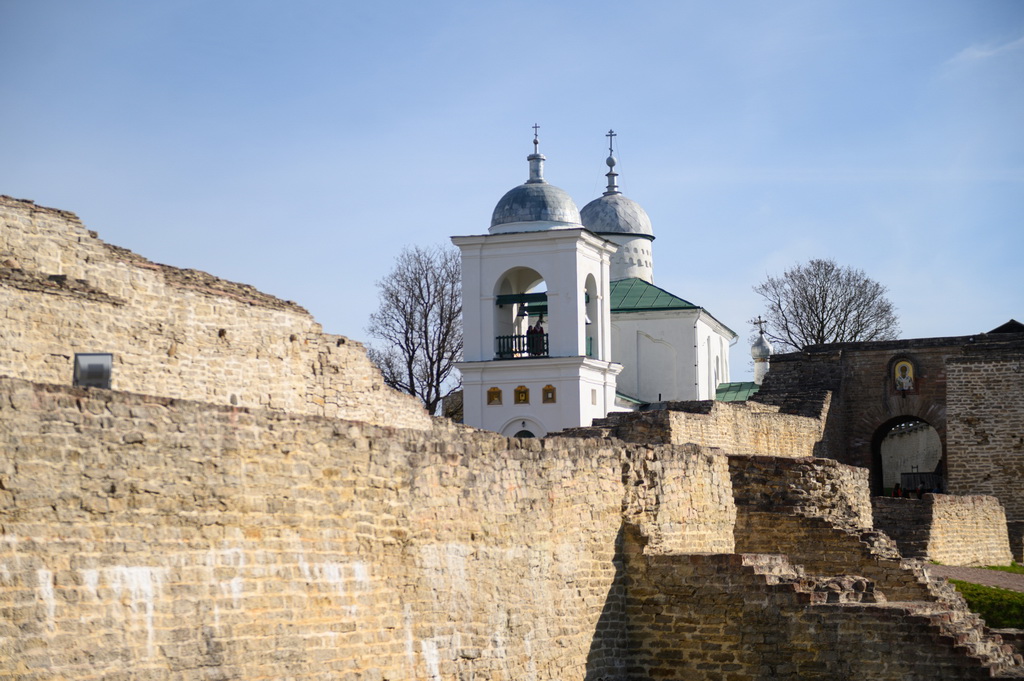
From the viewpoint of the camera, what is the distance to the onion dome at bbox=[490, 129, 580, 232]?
37156 millimetres

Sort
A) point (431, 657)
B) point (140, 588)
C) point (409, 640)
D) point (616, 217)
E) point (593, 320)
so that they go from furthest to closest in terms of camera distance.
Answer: point (616, 217)
point (593, 320)
point (431, 657)
point (409, 640)
point (140, 588)

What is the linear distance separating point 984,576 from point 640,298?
77.9 feet

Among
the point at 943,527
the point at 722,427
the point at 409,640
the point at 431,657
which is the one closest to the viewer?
the point at 409,640

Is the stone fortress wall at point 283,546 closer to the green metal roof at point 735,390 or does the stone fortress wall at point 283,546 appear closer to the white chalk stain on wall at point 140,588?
the white chalk stain on wall at point 140,588

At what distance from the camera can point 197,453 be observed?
9.15m

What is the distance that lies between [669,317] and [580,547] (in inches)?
1237

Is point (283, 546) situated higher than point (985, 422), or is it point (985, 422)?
point (985, 422)

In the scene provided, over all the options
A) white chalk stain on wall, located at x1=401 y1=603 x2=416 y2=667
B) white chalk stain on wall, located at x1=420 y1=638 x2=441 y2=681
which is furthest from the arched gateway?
white chalk stain on wall, located at x1=401 y1=603 x2=416 y2=667

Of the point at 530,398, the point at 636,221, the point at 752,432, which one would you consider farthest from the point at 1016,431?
the point at 636,221

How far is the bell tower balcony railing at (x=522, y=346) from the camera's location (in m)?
35.4

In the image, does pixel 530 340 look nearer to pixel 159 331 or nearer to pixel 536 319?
pixel 536 319

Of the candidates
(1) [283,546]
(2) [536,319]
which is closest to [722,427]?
(2) [536,319]

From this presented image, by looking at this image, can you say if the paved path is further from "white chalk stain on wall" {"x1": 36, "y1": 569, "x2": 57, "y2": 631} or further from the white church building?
"white chalk stain on wall" {"x1": 36, "y1": 569, "x2": 57, "y2": 631}

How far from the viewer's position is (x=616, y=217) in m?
47.7
